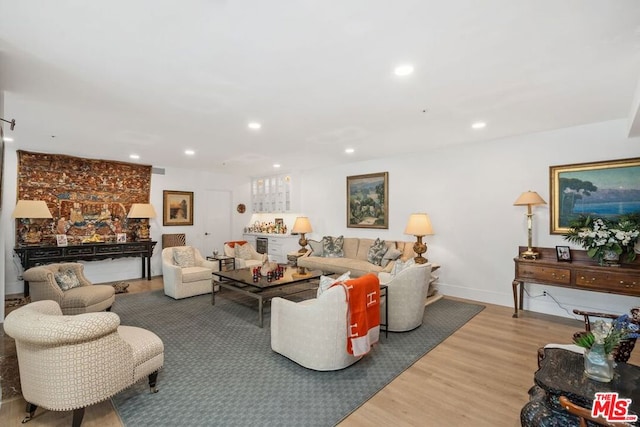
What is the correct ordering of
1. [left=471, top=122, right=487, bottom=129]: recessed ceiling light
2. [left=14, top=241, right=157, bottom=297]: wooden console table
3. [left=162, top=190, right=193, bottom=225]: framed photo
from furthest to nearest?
[left=162, top=190, right=193, bottom=225]: framed photo < [left=14, top=241, right=157, bottom=297]: wooden console table < [left=471, top=122, right=487, bottom=129]: recessed ceiling light

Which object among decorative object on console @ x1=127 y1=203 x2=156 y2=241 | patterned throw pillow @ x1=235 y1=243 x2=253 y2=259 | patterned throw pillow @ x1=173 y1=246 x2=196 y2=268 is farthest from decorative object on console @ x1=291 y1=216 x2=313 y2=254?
decorative object on console @ x1=127 y1=203 x2=156 y2=241

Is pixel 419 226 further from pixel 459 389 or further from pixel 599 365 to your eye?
pixel 599 365

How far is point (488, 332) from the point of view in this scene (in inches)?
151

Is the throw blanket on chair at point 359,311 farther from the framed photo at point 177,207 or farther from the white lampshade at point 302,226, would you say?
the framed photo at point 177,207

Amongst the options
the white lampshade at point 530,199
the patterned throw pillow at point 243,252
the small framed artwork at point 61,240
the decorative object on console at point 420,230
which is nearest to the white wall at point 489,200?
the white lampshade at point 530,199

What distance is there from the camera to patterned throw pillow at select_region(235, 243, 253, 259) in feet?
21.5

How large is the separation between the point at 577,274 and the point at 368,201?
12.3ft

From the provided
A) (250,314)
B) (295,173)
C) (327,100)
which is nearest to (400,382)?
(250,314)

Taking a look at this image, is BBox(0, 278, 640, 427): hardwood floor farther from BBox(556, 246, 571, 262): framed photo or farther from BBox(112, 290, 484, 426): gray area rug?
BBox(556, 246, 571, 262): framed photo

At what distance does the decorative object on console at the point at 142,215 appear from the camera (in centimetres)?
673

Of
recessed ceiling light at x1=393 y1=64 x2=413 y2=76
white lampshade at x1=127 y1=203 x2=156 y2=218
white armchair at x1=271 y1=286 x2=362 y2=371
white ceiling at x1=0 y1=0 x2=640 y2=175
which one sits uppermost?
white ceiling at x1=0 y1=0 x2=640 y2=175

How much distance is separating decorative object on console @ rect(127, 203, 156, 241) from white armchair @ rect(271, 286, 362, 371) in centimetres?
517

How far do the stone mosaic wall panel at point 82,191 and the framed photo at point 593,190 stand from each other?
803 centimetres

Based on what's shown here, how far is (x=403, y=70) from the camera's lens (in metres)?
2.56
